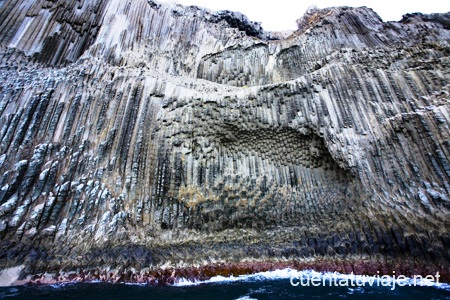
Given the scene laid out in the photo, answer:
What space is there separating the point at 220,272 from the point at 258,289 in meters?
2.04

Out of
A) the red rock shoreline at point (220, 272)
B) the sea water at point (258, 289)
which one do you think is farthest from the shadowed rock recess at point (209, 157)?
the sea water at point (258, 289)

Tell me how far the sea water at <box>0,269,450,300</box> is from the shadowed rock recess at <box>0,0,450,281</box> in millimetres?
841

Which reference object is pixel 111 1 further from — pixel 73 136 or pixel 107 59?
pixel 73 136

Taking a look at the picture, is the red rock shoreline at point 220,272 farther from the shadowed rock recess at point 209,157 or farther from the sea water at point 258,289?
the sea water at point 258,289

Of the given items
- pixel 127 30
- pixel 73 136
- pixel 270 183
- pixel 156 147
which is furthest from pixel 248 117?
pixel 127 30

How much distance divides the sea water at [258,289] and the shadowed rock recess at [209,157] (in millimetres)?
841

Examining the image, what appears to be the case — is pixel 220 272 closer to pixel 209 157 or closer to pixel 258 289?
pixel 258 289

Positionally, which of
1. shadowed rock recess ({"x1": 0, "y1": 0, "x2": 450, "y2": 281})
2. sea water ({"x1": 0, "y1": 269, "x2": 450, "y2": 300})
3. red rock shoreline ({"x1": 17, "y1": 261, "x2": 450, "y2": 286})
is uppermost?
shadowed rock recess ({"x1": 0, "y1": 0, "x2": 450, "y2": 281})

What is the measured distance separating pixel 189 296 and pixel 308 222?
6.88 metres

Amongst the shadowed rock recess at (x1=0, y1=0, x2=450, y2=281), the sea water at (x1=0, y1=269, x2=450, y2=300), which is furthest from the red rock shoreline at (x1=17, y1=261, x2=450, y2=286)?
the sea water at (x1=0, y1=269, x2=450, y2=300)

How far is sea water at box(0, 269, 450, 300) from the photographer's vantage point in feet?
31.5

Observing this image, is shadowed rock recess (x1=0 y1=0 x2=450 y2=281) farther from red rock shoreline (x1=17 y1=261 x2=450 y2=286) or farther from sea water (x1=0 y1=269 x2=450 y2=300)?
sea water (x1=0 y1=269 x2=450 y2=300)

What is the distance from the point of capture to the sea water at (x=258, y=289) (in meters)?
9.61

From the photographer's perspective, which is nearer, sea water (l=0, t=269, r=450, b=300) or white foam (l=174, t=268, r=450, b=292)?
sea water (l=0, t=269, r=450, b=300)
